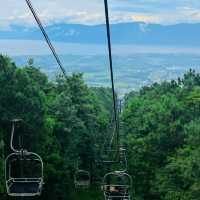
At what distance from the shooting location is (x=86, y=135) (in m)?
57.0

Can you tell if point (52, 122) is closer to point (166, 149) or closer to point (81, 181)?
point (81, 181)

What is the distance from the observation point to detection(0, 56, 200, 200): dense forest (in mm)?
41344

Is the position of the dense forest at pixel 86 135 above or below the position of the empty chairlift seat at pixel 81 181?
above

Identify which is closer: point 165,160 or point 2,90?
point 2,90

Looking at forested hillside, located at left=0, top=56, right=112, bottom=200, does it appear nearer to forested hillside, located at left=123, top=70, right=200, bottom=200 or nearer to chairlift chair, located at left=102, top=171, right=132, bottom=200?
forested hillside, located at left=123, top=70, right=200, bottom=200

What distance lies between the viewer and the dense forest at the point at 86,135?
41344mm

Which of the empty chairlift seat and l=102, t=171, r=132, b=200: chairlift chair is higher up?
l=102, t=171, r=132, b=200: chairlift chair

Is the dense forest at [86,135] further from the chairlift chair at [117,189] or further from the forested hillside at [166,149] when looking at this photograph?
the chairlift chair at [117,189]

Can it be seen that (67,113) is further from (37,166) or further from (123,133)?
(123,133)

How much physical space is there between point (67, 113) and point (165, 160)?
27.8 ft

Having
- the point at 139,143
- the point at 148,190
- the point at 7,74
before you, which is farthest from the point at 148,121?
the point at 7,74

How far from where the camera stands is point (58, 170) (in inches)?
1818

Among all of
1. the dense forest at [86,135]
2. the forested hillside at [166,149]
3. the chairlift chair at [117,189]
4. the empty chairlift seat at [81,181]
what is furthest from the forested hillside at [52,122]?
the chairlift chair at [117,189]

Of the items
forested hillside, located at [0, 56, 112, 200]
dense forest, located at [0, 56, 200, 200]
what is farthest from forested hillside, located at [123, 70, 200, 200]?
forested hillside, located at [0, 56, 112, 200]
